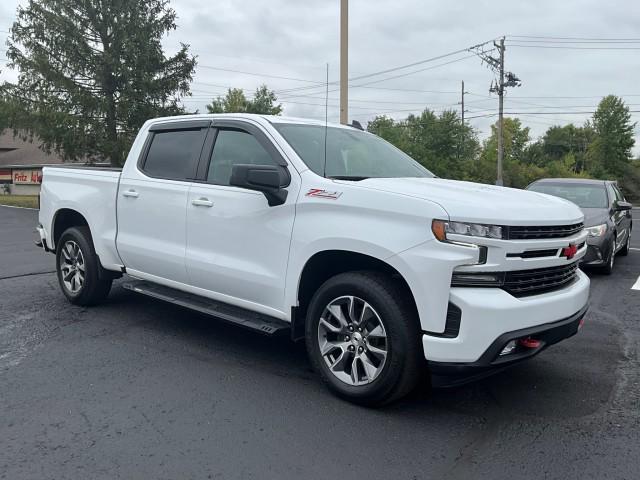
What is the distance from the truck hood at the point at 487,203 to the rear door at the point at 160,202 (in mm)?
1778

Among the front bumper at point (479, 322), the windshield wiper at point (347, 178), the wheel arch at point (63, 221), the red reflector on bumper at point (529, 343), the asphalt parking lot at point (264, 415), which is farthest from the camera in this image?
the wheel arch at point (63, 221)

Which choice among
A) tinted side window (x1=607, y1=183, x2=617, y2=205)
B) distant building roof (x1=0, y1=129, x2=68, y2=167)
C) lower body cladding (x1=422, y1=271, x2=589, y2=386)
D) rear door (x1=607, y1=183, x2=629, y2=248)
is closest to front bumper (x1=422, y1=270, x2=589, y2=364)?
lower body cladding (x1=422, y1=271, x2=589, y2=386)

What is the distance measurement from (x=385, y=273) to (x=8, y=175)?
57.6 meters

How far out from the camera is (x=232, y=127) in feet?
16.0

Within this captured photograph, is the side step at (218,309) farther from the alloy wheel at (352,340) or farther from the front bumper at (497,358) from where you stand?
the front bumper at (497,358)

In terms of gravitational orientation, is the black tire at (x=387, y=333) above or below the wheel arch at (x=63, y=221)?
below

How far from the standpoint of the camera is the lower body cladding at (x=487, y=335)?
335 centimetres

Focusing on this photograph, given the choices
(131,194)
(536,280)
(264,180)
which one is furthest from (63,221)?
(536,280)

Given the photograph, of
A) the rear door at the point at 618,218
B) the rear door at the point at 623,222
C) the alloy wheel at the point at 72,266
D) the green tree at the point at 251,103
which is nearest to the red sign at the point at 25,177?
the green tree at the point at 251,103

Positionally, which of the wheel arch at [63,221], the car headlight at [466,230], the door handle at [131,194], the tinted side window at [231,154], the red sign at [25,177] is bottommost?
the wheel arch at [63,221]

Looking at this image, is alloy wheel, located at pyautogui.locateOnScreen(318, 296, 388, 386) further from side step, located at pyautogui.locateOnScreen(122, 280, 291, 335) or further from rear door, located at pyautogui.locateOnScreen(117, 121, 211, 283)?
rear door, located at pyautogui.locateOnScreen(117, 121, 211, 283)

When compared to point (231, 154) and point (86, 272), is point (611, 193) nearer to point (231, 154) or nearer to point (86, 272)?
point (231, 154)

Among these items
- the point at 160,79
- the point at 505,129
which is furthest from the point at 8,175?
the point at 505,129

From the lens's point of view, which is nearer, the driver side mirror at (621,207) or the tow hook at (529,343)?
the tow hook at (529,343)
